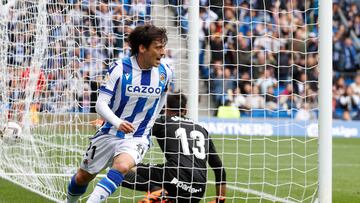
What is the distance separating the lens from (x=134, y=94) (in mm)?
7766

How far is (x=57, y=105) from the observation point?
10.8 m

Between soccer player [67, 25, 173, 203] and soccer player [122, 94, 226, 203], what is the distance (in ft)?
2.24

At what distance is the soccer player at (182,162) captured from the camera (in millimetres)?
8461

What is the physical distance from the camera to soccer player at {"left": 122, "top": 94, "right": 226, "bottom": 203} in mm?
8461

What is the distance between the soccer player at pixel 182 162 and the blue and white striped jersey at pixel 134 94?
0.70 m

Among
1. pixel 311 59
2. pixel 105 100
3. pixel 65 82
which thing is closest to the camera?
pixel 105 100

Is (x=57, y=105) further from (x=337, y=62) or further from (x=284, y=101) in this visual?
(x=337, y=62)

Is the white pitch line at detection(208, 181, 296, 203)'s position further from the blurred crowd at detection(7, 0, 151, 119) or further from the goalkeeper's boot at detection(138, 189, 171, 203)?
the blurred crowd at detection(7, 0, 151, 119)

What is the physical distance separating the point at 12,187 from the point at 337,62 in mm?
17764

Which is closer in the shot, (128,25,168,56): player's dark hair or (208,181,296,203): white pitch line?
(128,25,168,56): player's dark hair

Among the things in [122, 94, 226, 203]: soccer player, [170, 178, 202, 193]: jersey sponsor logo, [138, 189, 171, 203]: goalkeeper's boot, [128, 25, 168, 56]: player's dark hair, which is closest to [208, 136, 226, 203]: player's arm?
[122, 94, 226, 203]: soccer player

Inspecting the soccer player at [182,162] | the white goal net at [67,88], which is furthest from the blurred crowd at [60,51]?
the soccer player at [182,162]

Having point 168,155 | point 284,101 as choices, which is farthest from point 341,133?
point 168,155

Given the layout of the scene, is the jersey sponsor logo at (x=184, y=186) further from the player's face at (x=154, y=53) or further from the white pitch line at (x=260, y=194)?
the white pitch line at (x=260, y=194)
